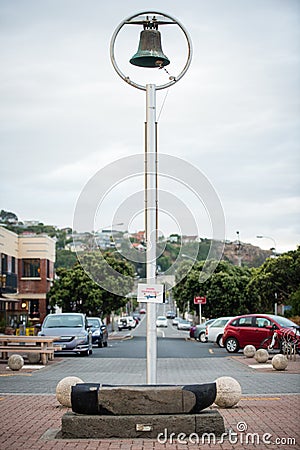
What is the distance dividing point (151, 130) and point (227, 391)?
4.20m

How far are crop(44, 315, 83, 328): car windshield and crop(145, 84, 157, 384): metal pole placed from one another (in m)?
19.5

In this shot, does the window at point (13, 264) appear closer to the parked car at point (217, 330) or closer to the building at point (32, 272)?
the building at point (32, 272)

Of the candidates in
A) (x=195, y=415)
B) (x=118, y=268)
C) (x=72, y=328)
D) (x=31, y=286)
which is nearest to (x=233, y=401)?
(x=195, y=415)

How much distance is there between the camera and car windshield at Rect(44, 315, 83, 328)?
103 ft

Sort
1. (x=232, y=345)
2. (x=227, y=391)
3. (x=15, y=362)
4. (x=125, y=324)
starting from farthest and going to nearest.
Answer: (x=125, y=324) < (x=232, y=345) < (x=15, y=362) < (x=227, y=391)

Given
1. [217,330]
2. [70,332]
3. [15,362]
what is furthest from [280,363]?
[217,330]

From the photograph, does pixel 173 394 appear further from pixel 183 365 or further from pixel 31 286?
pixel 31 286

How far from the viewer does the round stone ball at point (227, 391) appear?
12.6 meters

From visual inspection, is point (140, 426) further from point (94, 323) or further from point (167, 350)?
point (94, 323)

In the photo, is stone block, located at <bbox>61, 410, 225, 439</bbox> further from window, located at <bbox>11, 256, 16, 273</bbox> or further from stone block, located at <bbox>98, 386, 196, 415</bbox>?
window, located at <bbox>11, 256, 16, 273</bbox>

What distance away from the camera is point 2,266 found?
197 ft

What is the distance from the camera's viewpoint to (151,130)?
Result: 12219mm

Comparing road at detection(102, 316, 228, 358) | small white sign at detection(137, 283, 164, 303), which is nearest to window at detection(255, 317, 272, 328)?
road at detection(102, 316, 228, 358)

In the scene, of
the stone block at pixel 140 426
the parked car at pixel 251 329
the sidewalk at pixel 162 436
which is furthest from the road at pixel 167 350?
the stone block at pixel 140 426
